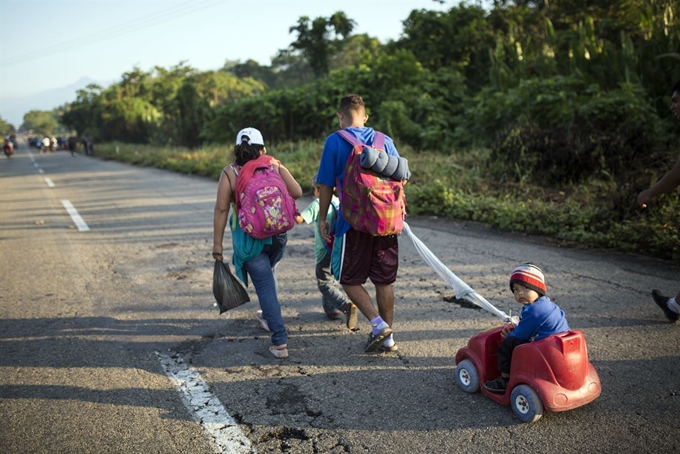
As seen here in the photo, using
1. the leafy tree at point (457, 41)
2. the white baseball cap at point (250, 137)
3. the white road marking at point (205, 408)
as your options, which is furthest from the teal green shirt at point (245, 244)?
the leafy tree at point (457, 41)

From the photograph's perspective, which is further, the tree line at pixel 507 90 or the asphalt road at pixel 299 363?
the tree line at pixel 507 90

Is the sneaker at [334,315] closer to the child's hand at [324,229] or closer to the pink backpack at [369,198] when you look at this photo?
the child's hand at [324,229]

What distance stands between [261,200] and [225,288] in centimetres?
80

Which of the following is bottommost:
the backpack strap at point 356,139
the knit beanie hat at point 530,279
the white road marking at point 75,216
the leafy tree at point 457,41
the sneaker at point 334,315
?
the sneaker at point 334,315

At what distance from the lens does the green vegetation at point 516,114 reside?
8039 mm

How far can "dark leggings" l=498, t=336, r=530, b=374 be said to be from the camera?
128 inches

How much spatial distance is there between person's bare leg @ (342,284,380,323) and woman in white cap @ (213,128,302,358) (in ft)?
1.98

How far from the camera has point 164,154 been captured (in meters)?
27.2

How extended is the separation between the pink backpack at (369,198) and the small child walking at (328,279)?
0.71m

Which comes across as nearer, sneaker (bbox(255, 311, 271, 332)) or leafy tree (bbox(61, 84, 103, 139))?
sneaker (bbox(255, 311, 271, 332))

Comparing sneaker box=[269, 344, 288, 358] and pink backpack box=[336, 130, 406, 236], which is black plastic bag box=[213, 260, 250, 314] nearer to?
sneaker box=[269, 344, 288, 358]

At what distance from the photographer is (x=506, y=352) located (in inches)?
129

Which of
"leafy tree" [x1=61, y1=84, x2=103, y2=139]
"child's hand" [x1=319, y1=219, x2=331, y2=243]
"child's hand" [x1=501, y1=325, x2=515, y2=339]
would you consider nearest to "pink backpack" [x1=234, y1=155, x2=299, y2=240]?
"child's hand" [x1=319, y1=219, x2=331, y2=243]

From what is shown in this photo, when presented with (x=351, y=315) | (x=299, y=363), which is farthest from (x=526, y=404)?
(x=351, y=315)
